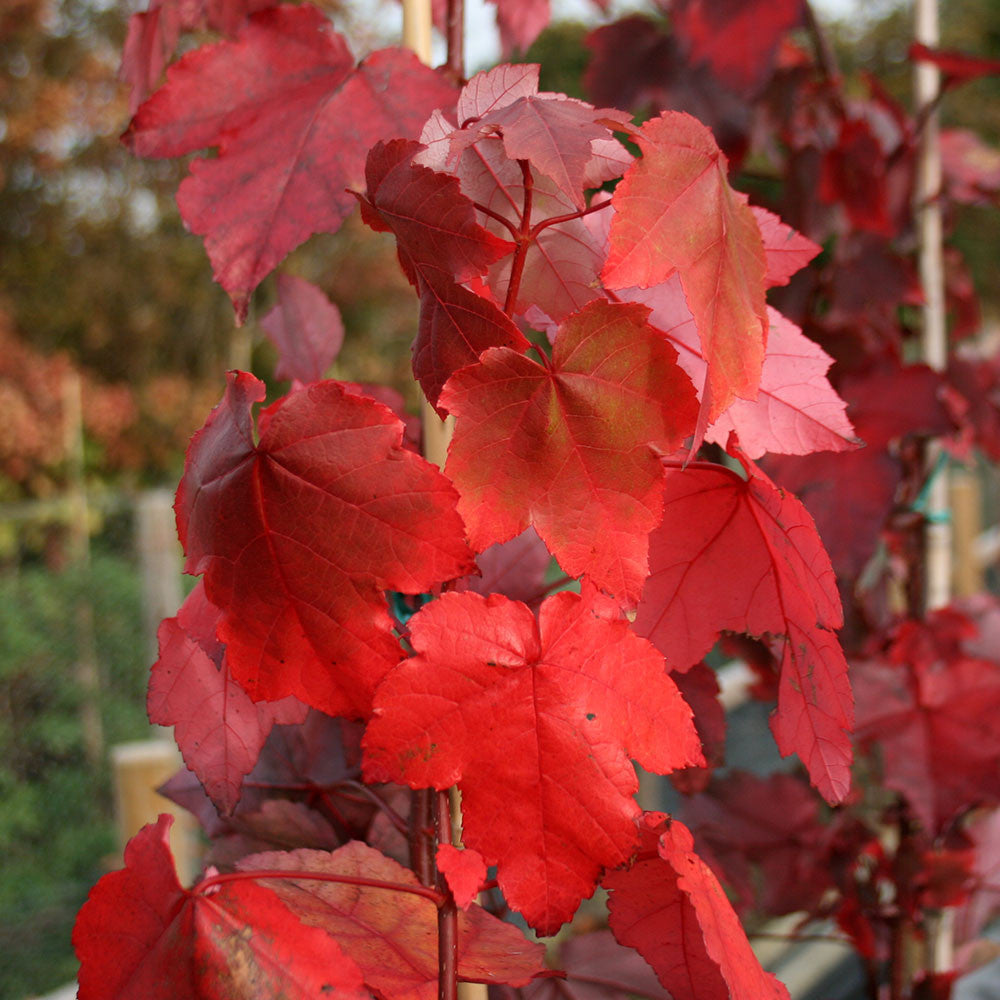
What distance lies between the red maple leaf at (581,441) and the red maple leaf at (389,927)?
18 cm

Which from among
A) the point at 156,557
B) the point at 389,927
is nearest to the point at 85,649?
the point at 156,557

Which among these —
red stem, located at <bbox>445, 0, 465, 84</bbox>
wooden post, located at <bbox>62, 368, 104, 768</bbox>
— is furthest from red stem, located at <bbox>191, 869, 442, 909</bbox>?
wooden post, located at <bbox>62, 368, 104, 768</bbox>

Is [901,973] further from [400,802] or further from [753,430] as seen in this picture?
[753,430]

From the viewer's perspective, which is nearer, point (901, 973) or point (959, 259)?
point (901, 973)

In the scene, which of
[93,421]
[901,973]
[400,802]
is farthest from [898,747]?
[93,421]

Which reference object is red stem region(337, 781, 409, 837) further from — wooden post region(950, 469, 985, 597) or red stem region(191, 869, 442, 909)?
wooden post region(950, 469, 985, 597)

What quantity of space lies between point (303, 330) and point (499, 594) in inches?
12.7

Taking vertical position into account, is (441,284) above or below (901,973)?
above

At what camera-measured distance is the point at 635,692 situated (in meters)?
0.37

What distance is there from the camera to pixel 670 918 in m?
0.42

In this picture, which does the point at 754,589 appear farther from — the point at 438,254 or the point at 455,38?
the point at 455,38

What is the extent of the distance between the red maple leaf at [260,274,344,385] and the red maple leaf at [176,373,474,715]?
0.26m

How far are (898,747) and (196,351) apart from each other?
21.3 ft

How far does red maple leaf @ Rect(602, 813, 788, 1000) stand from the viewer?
0.40m
